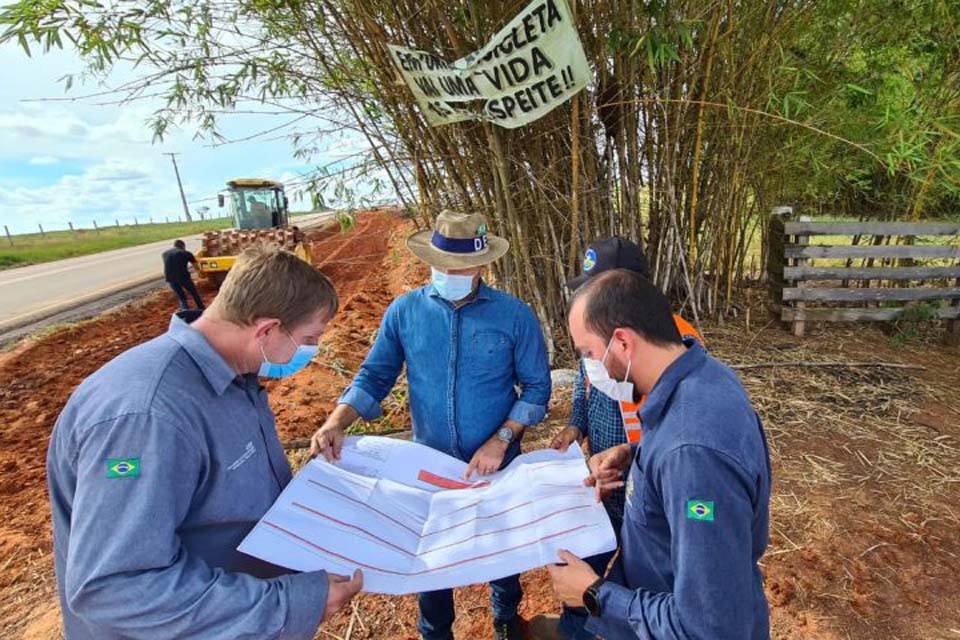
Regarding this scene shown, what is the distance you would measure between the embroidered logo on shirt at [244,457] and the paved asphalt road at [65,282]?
634cm

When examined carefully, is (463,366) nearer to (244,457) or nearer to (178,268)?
(244,457)

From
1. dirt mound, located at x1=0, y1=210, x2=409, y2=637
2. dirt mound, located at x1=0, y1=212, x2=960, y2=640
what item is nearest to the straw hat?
dirt mound, located at x1=0, y1=212, x2=960, y2=640

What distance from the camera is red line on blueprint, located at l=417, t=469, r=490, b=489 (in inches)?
54.5

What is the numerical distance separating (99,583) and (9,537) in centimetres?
328

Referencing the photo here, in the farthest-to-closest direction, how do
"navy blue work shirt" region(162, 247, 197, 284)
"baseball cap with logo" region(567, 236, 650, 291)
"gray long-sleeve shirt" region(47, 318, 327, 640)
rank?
1. "navy blue work shirt" region(162, 247, 197, 284)
2. "baseball cap with logo" region(567, 236, 650, 291)
3. "gray long-sleeve shirt" region(47, 318, 327, 640)

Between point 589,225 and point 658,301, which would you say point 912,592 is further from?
point 589,225

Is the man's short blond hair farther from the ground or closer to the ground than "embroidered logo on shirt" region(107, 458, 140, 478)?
farther from the ground

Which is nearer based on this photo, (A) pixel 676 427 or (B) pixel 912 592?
(A) pixel 676 427

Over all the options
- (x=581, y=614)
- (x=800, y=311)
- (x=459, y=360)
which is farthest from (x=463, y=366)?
(x=800, y=311)

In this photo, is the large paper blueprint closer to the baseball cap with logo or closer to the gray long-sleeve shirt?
the gray long-sleeve shirt

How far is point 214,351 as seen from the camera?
1.00 m

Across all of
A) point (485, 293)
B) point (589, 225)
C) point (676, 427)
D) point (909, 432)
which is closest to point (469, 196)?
point (589, 225)

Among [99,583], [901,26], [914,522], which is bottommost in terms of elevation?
[914,522]

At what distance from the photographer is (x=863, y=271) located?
4910 millimetres
